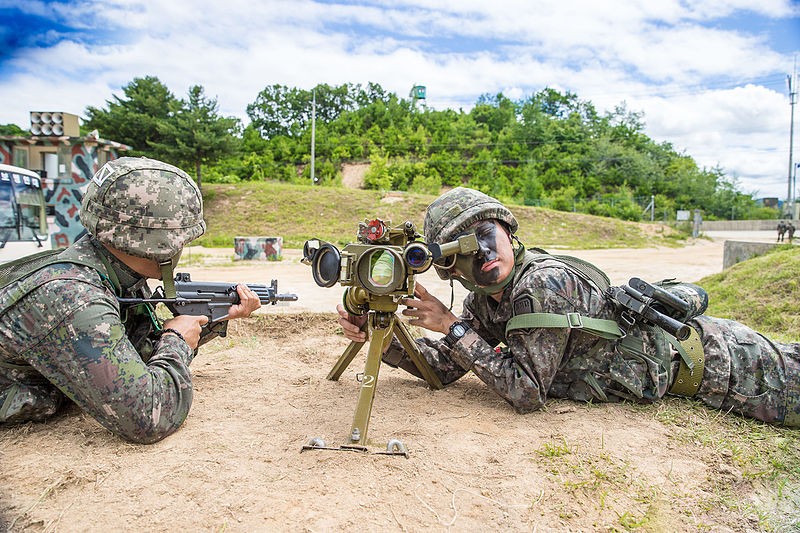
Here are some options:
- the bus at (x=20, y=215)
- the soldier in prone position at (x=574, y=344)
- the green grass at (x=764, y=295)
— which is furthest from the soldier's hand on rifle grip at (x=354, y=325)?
the bus at (x=20, y=215)

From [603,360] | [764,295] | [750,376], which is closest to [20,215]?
[603,360]

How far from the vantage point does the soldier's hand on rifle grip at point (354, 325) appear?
3.21 metres

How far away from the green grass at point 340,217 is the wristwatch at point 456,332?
19.0 meters

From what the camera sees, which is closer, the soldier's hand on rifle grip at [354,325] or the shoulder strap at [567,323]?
the shoulder strap at [567,323]

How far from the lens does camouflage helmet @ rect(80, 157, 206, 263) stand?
272cm

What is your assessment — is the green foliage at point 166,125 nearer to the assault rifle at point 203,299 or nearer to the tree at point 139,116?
the tree at point 139,116

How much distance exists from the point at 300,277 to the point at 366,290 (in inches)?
333

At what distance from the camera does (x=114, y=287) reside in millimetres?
2832

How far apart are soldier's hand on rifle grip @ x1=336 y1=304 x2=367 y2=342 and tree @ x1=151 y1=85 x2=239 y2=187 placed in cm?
2538

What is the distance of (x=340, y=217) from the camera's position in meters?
25.2

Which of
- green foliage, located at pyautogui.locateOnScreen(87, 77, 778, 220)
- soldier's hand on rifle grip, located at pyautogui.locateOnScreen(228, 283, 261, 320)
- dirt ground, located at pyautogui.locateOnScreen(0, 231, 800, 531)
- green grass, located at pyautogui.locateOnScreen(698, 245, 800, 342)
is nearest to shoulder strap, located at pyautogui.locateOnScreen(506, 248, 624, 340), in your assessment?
dirt ground, located at pyautogui.locateOnScreen(0, 231, 800, 531)

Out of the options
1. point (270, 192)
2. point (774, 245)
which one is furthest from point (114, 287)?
point (270, 192)

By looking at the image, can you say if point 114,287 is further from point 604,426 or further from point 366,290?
point 604,426

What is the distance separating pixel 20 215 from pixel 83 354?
8.15 metres
